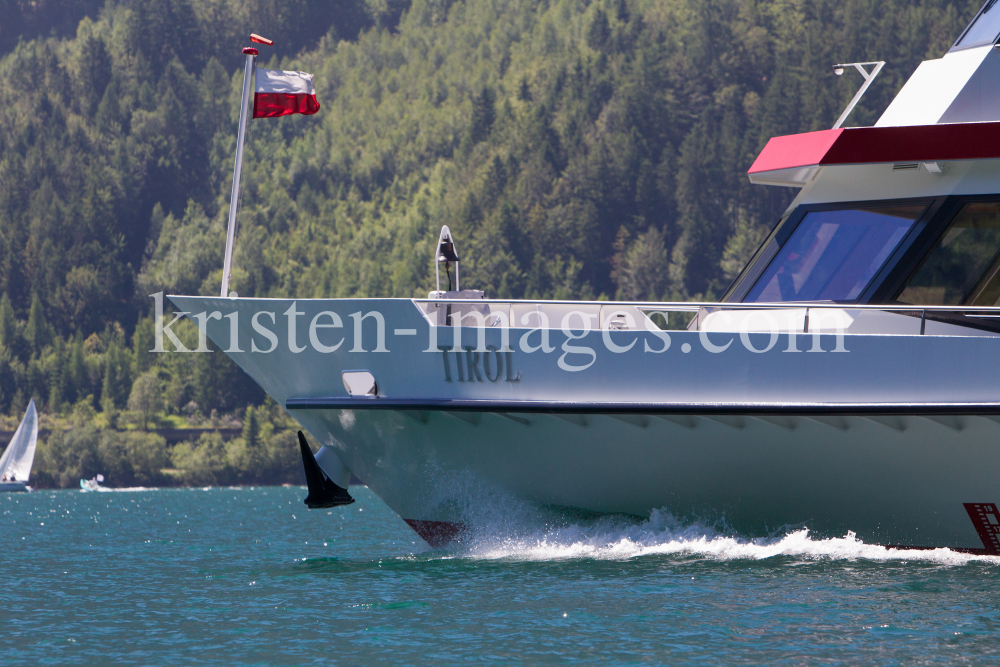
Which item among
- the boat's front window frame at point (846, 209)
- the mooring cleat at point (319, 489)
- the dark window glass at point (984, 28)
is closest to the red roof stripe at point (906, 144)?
the boat's front window frame at point (846, 209)

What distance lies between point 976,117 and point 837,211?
146 centimetres

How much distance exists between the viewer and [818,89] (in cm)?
8081

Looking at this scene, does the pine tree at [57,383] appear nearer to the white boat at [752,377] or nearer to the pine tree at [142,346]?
the pine tree at [142,346]

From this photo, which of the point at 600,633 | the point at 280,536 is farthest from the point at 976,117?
the point at 280,536

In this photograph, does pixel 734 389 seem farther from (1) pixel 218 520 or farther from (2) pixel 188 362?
(2) pixel 188 362

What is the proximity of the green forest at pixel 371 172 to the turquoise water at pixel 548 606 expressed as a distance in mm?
61060

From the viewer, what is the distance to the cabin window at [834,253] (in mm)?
10164

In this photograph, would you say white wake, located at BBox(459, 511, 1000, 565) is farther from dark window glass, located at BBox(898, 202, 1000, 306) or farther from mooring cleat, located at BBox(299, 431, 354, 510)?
dark window glass, located at BBox(898, 202, 1000, 306)

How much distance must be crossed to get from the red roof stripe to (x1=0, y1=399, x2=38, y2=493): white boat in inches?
2205

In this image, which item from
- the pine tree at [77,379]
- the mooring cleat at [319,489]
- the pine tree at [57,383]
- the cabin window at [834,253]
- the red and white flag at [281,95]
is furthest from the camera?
the pine tree at [77,379]

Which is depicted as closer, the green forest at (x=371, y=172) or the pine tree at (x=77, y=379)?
the green forest at (x=371, y=172)

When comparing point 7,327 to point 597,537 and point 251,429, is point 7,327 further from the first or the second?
point 597,537

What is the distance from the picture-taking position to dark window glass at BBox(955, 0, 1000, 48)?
11.0 metres

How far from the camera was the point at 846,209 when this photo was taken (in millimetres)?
10727
